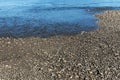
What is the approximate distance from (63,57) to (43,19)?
56.9 feet

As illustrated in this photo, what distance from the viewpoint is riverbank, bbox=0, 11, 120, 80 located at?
18516 millimetres

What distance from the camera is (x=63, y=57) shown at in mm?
21719

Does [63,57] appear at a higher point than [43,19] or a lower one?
higher

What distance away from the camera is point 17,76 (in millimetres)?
18453

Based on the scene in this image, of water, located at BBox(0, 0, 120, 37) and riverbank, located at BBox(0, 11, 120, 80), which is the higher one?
riverbank, located at BBox(0, 11, 120, 80)

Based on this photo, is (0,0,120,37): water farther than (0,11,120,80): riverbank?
Yes

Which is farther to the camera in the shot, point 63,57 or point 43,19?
point 43,19

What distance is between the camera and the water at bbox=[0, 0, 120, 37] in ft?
105

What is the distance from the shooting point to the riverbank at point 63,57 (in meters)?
18.5

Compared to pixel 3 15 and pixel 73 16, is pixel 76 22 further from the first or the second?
pixel 3 15

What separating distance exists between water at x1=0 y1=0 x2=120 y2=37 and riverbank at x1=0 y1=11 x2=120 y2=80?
128 inches

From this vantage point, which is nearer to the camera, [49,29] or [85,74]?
[85,74]

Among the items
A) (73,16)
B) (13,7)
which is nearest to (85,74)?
(73,16)

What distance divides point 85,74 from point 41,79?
2.50 meters
